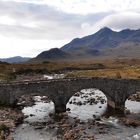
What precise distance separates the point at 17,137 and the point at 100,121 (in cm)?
1508

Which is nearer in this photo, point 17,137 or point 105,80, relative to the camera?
point 17,137

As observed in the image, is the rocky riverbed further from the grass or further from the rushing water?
the grass

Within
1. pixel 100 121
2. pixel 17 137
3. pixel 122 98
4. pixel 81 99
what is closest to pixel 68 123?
pixel 100 121

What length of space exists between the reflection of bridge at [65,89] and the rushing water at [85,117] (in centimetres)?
265

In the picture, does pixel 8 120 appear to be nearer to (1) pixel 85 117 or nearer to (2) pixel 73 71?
(1) pixel 85 117

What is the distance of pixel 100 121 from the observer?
5462cm

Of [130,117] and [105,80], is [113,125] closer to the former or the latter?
[130,117]

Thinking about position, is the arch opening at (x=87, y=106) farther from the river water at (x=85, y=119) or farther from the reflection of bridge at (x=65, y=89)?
the reflection of bridge at (x=65, y=89)

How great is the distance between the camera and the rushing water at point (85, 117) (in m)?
46.0

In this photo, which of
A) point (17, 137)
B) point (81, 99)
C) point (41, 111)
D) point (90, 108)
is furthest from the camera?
point (81, 99)

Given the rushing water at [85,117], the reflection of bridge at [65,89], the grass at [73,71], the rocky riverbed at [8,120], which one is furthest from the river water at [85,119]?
the grass at [73,71]

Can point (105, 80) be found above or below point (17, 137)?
above

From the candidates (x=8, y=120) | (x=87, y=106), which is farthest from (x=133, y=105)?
(x=8, y=120)

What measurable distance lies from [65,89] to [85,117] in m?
5.69
